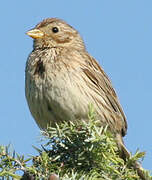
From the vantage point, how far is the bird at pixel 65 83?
18.0 ft

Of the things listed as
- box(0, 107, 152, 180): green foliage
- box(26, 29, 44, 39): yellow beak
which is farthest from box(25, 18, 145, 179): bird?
box(0, 107, 152, 180): green foliage

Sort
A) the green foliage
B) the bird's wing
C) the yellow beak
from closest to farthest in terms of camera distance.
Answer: the green foliage, the bird's wing, the yellow beak

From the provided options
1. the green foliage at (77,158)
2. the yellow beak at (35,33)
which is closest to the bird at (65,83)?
the yellow beak at (35,33)

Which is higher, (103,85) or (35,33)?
(35,33)

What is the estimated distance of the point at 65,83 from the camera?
5.50 metres

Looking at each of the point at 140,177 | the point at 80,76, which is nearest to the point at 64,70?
the point at 80,76

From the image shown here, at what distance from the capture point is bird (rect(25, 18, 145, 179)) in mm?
5492

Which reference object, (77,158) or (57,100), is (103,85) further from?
(77,158)

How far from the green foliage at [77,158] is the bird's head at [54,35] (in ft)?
8.72

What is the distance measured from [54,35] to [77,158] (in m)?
3.21

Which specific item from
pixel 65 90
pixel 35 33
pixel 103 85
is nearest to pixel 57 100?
pixel 65 90

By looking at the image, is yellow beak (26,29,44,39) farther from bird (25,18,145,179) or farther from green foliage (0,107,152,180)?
green foliage (0,107,152,180)

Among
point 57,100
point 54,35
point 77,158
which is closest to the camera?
point 77,158

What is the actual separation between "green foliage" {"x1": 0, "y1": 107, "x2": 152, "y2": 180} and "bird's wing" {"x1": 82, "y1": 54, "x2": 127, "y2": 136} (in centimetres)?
220
